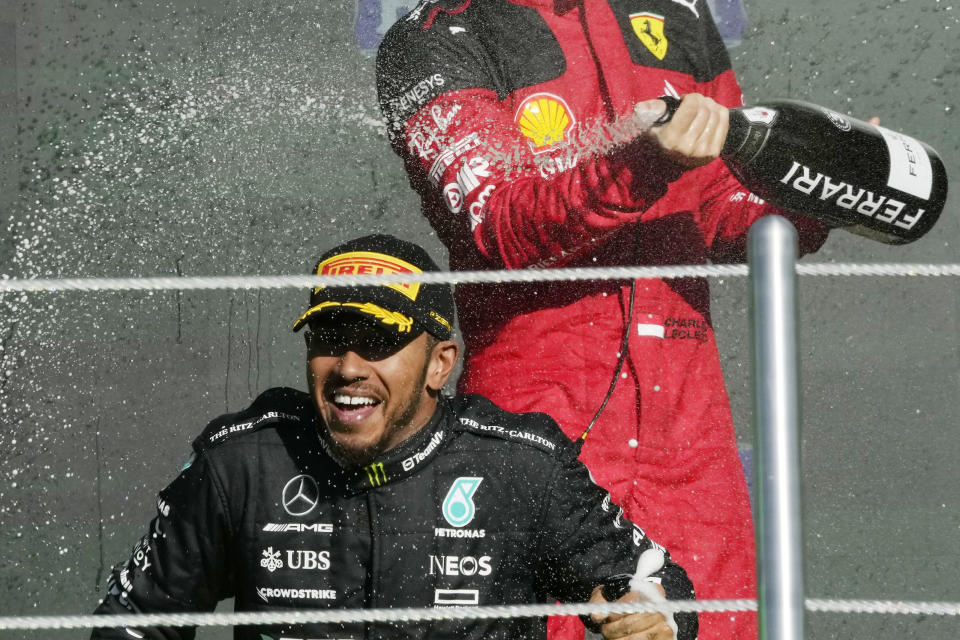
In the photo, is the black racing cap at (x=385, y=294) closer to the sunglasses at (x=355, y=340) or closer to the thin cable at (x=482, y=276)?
the sunglasses at (x=355, y=340)

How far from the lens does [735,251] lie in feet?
4.80

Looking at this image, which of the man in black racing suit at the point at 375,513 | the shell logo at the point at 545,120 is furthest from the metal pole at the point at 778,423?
the shell logo at the point at 545,120

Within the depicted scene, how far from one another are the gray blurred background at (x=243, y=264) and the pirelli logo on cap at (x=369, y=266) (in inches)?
34.2

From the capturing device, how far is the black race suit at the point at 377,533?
1.02 metres

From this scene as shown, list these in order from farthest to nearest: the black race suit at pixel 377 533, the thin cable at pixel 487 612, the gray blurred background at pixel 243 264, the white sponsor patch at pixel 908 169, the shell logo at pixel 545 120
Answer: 1. the gray blurred background at pixel 243 264
2. the shell logo at pixel 545 120
3. the white sponsor patch at pixel 908 169
4. the black race suit at pixel 377 533
5. the thin cable at pixel 487 612

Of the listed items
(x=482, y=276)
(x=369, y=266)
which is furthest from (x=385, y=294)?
(x=482, y=276)

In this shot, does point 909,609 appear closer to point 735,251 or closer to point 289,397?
point 289,397

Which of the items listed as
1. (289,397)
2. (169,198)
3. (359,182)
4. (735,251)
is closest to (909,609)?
(289,397)

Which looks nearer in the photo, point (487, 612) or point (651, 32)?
point (487, 612)

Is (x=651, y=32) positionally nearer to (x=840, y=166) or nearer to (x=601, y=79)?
(x=601, y=79)

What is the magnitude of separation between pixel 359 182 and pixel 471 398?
90 centimetres

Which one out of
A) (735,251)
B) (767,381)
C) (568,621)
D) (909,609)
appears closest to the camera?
(767,381)

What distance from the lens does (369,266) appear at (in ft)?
3.47

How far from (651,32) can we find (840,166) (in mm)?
343
